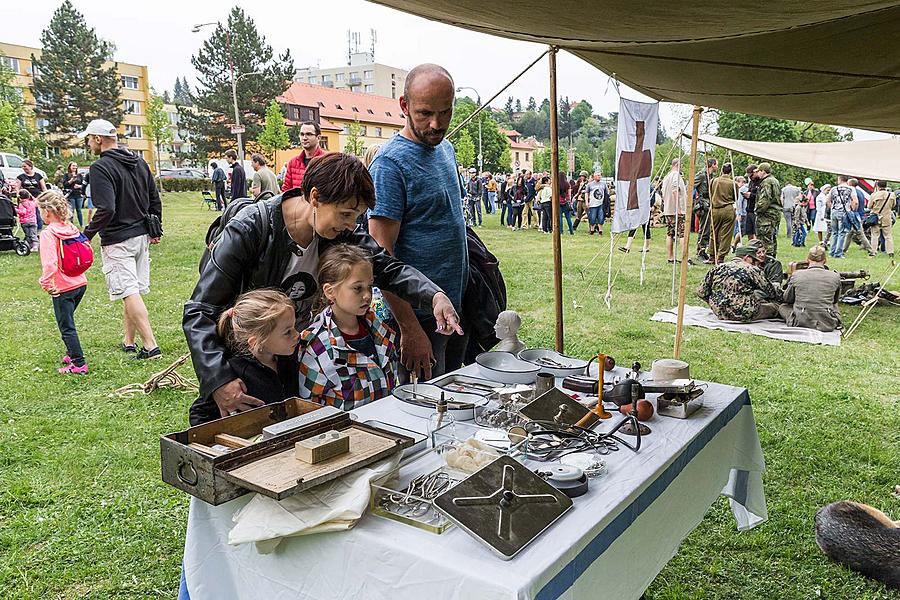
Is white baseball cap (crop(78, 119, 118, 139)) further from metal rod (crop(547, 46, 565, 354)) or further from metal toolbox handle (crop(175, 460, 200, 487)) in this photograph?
metal toolbox handle (crop(175, 460, 200, 487))

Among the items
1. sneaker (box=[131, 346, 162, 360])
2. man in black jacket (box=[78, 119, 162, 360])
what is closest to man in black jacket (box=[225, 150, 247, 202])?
man in black jacket (box=[78, 119, 162, 360])

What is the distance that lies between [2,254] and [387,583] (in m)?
13.0

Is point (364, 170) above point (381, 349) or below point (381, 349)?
above

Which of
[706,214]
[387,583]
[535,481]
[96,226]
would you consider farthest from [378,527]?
[706,214]

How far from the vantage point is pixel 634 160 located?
6301mm

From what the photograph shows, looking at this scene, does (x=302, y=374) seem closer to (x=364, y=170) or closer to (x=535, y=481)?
(x=364, y=170)

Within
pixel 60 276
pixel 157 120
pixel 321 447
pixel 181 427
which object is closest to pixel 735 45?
pixel 321 447

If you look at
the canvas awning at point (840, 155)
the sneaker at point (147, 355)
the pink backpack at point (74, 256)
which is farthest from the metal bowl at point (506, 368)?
the canvas awning at point (840, 155)

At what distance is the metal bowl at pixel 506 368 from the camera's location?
2.31 m

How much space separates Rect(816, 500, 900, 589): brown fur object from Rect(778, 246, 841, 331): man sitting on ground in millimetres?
4768

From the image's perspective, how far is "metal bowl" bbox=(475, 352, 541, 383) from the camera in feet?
7.57

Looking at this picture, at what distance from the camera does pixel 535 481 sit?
4.87ft

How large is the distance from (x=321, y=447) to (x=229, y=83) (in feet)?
163

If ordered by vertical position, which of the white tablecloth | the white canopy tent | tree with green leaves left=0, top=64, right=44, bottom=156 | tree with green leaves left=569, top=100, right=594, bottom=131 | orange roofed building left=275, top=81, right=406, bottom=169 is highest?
tree with green leaves left=569, top=100, right=594, bottom=131
